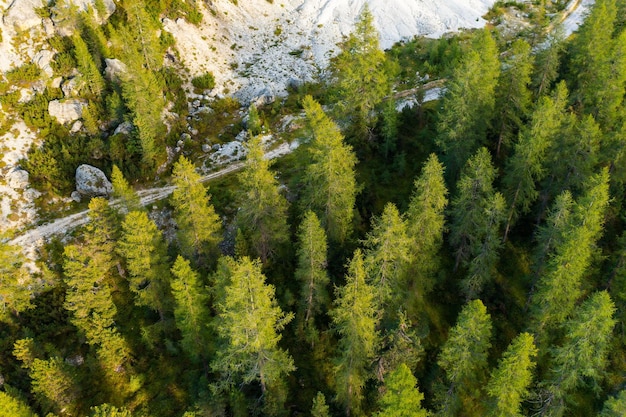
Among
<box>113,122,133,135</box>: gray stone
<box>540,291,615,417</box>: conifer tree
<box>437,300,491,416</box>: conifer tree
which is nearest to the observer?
<box>540,291,615,417</box>: conifer tree

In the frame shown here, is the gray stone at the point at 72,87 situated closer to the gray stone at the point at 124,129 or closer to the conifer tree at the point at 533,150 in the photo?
the gray stone at the point at 124,129

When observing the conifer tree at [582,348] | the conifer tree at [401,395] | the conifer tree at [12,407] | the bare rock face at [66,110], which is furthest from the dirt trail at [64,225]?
the conifer tree at [582,348]

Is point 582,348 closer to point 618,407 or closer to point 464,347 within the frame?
point 618,407

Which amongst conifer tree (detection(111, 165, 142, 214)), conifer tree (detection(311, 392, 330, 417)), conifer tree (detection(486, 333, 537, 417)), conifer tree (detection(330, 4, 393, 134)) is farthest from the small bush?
conifer tree (detection(486, 333, 537, 417))

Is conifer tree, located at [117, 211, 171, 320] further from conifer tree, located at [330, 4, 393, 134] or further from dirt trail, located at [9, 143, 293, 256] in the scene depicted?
conifer tree, located at [330, 4, 393, 134]

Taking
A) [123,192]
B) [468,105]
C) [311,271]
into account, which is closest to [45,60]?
[123,192]

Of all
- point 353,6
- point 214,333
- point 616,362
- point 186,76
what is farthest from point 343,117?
point 353,6

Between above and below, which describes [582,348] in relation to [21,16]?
below
